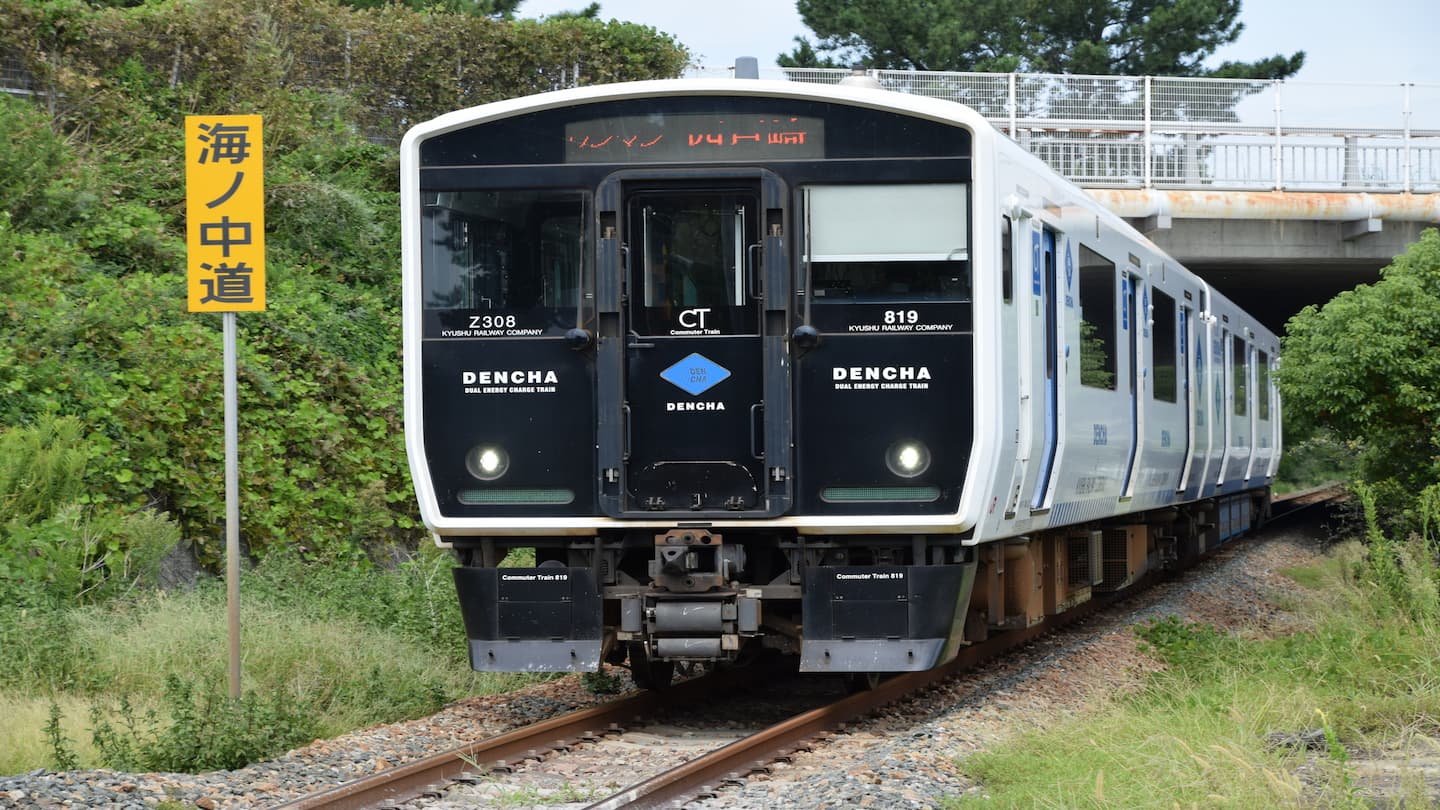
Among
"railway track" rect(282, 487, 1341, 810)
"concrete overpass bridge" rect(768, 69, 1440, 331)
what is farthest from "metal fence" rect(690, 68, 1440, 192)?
"railway track" rect(282, 487, 1341, 810)

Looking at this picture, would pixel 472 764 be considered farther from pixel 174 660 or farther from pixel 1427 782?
pixel 1427 782

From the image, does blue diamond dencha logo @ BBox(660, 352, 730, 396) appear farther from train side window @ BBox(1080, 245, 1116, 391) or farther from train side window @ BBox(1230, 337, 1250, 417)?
train side window @ BBox(1230, 337, 1250, 417)

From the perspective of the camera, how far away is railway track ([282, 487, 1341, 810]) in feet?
21.5

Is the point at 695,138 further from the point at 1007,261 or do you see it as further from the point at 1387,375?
the point at 1387,375

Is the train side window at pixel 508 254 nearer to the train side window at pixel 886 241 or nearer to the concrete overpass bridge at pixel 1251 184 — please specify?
the train side window at pixel 886 241

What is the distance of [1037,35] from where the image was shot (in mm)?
41500

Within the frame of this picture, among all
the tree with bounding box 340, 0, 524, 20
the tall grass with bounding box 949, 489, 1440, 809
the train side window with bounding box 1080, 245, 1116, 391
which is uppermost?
the tree with bounding box 340, 0, 524, 20

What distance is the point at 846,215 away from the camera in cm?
818

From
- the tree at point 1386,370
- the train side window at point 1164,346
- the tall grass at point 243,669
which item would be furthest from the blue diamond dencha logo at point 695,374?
the tree at point 1386,370

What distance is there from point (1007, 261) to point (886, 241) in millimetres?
743

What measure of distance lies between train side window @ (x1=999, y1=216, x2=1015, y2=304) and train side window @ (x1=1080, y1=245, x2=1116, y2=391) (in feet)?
6.98

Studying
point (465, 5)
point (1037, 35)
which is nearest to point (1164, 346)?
point (465, 5)

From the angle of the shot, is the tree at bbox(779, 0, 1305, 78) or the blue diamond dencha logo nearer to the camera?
the blue diamond dencha logo

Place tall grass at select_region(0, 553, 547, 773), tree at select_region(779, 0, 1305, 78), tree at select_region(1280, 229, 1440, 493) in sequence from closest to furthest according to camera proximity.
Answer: tall grass at select_region(0, 553, 547, 773), tree at select_region(1280, 229, 1440, 493), tree at select_region(779, 0, 1305, 78)
